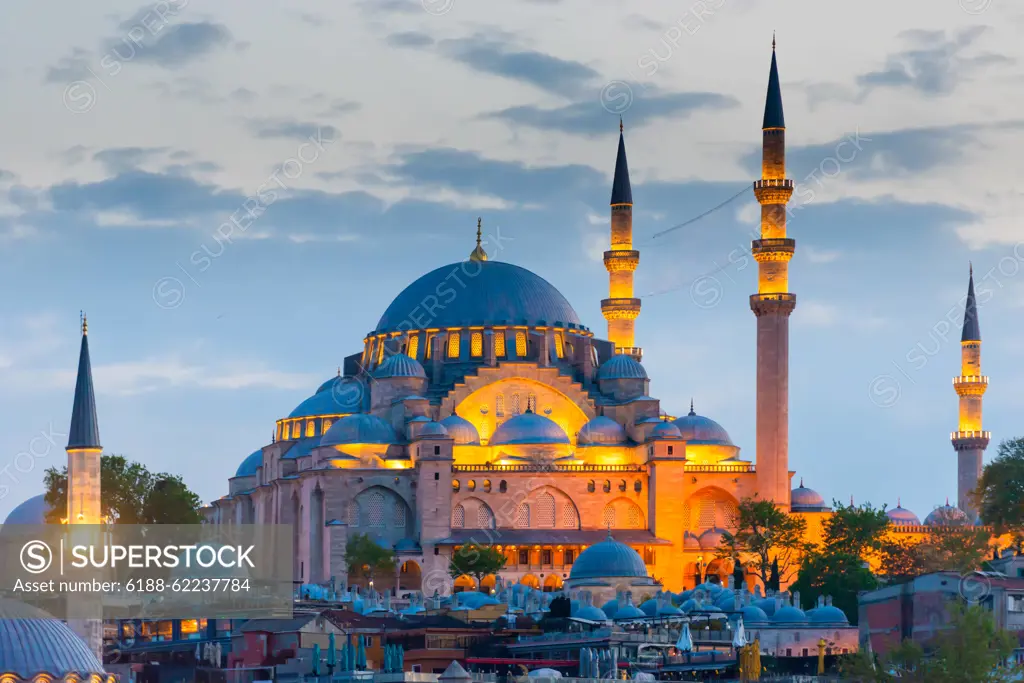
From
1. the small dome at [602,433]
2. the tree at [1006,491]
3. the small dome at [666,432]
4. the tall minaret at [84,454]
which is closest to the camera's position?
the tree at [1006,491]

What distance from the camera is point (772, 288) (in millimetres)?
94625

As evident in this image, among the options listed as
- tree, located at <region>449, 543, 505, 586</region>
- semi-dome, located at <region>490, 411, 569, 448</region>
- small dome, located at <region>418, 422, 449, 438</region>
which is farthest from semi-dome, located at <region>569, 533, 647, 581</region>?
semi-dome, located at <region>490, 411, 569, 448</region>

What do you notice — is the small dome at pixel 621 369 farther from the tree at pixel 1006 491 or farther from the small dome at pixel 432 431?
the tree at pixel 1006 491

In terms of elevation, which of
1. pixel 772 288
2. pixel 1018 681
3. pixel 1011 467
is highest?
pixel 772 288

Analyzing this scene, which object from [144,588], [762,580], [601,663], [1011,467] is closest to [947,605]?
[601,663]

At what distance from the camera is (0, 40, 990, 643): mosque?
3723 inches

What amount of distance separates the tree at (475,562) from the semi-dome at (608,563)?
423 centimetres

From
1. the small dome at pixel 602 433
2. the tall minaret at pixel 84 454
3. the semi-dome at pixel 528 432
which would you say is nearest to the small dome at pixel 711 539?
the small dome at pixel 602 433

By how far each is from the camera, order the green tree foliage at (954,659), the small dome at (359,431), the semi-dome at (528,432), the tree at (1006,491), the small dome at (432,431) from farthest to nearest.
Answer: the semi-dome at (528,432) < the small dome at (359,431) < the small dome at (432,431) < the tree at (1006,491) < the green tree foliage at (954,659)

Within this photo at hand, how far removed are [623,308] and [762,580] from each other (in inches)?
659

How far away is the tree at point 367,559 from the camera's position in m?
93.1

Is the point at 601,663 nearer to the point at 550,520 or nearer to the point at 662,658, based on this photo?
the point at 662,658

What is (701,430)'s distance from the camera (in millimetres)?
101500

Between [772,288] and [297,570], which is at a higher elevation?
[772,288]
